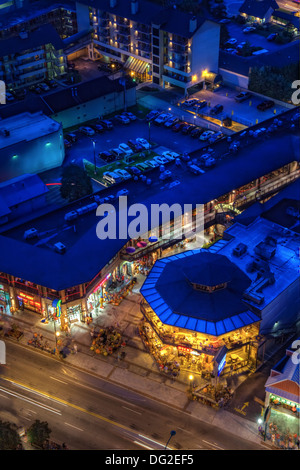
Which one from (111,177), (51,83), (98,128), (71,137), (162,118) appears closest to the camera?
(111,177)

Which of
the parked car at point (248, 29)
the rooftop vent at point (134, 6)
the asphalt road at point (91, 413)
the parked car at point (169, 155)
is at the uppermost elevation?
the rooftop vent at point (134, 6)

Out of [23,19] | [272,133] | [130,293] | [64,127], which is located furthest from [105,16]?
[130,293]

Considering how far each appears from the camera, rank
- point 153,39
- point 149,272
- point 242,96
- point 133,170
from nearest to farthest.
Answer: point 149,272
point 133,170
point 242,96
point 153,39

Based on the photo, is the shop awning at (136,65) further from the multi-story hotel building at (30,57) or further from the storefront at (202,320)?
the storefront at (202,320)

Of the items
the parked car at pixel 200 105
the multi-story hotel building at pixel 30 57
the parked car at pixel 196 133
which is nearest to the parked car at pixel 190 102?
the parked car at pixel 200 105

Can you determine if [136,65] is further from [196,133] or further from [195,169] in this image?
[195,169]

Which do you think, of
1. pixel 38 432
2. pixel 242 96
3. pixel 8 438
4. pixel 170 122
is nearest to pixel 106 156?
pixel 170 122
